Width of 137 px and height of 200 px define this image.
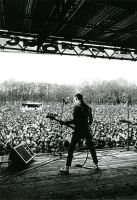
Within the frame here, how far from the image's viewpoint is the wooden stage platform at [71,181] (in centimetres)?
373

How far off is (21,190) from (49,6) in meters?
3.63

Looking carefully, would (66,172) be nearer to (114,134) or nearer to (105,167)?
(105,167)

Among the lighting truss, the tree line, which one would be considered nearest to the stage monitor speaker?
the lighting truss

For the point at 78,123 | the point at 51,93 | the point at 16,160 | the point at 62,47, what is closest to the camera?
the point at 78,123

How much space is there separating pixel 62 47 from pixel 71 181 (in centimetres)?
475

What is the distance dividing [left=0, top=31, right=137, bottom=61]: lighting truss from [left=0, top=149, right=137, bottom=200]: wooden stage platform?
349 cm

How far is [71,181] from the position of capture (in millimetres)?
4383

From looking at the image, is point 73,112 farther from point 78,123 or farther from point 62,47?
point 62,47

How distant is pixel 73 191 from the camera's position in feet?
12.8

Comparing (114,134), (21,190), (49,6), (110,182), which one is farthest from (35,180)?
(114,134)

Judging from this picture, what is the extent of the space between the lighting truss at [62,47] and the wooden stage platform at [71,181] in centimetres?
349

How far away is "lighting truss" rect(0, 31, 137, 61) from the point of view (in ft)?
23.4

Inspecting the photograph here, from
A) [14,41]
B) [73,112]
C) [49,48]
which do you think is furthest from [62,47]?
[73,112]

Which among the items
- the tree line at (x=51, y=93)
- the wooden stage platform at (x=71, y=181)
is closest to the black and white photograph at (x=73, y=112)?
the wooden stage platform at (x=71, y=181)
